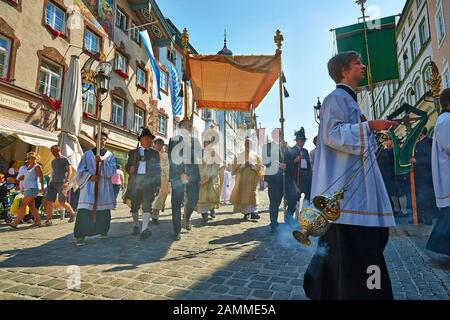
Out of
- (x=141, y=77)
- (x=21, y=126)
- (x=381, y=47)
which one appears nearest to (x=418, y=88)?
(x=381, y=47)

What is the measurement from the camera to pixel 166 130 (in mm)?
23281

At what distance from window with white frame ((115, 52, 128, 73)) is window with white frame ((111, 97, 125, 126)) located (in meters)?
2.15

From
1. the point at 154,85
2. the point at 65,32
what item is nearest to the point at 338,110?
the point at 65,32

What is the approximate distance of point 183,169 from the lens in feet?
18.2

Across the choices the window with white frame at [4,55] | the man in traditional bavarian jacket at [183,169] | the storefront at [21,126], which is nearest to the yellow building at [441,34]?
the man in traditional bavarian jacket at [183,169]

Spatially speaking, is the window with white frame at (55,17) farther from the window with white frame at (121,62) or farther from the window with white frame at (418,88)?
the window with white frame at (418,88)

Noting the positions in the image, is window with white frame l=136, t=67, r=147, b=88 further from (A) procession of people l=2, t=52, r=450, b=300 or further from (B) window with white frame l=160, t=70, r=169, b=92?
(A) procession of people l=2, t=52, r=450, b=300

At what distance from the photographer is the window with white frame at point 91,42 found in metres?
15.1

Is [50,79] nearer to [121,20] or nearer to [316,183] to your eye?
[121,20]

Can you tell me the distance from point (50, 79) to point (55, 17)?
3.18 m

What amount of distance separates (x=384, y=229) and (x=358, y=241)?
22cm

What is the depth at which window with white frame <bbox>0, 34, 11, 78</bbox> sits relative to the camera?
35.5 feet

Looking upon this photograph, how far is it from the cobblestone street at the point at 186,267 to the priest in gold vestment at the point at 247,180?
82.8 inches

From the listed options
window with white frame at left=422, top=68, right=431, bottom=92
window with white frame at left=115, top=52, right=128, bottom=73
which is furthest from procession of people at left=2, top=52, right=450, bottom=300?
window with white frame at left=422, top=68, right=431, bottom=92
